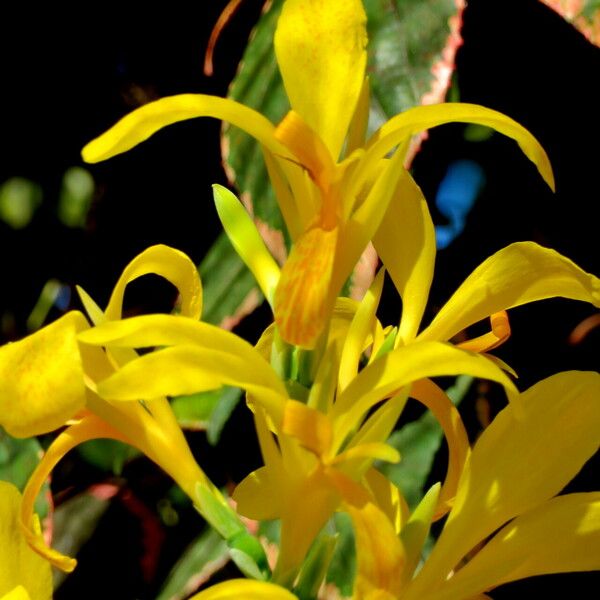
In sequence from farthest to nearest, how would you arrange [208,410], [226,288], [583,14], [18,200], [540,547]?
[18,200] → [208,410] → [226,288] → [583,14] → [540,547]

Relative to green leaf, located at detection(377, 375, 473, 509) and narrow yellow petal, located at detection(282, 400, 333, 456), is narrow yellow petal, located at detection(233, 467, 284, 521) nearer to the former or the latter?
narrow yellow petal, located at detection(282, 400, 333, 456)

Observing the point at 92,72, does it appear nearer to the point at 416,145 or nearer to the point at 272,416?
the point at 416,145

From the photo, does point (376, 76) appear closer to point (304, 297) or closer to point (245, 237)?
point (245, 237)

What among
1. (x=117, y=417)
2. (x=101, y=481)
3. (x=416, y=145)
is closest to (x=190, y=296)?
(x=117, y=417)

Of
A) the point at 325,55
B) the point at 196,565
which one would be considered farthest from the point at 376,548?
the point at 196,565

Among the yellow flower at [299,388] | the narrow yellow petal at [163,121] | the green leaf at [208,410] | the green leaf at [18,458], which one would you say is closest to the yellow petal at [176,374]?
the yellow flower at [299,388]

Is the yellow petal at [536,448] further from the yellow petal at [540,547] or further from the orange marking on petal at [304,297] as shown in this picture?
the orange marking on petal at [304,297]

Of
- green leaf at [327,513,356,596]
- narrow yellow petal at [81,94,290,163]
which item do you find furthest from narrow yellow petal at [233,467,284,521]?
green leaf at [327,513,356,596]
